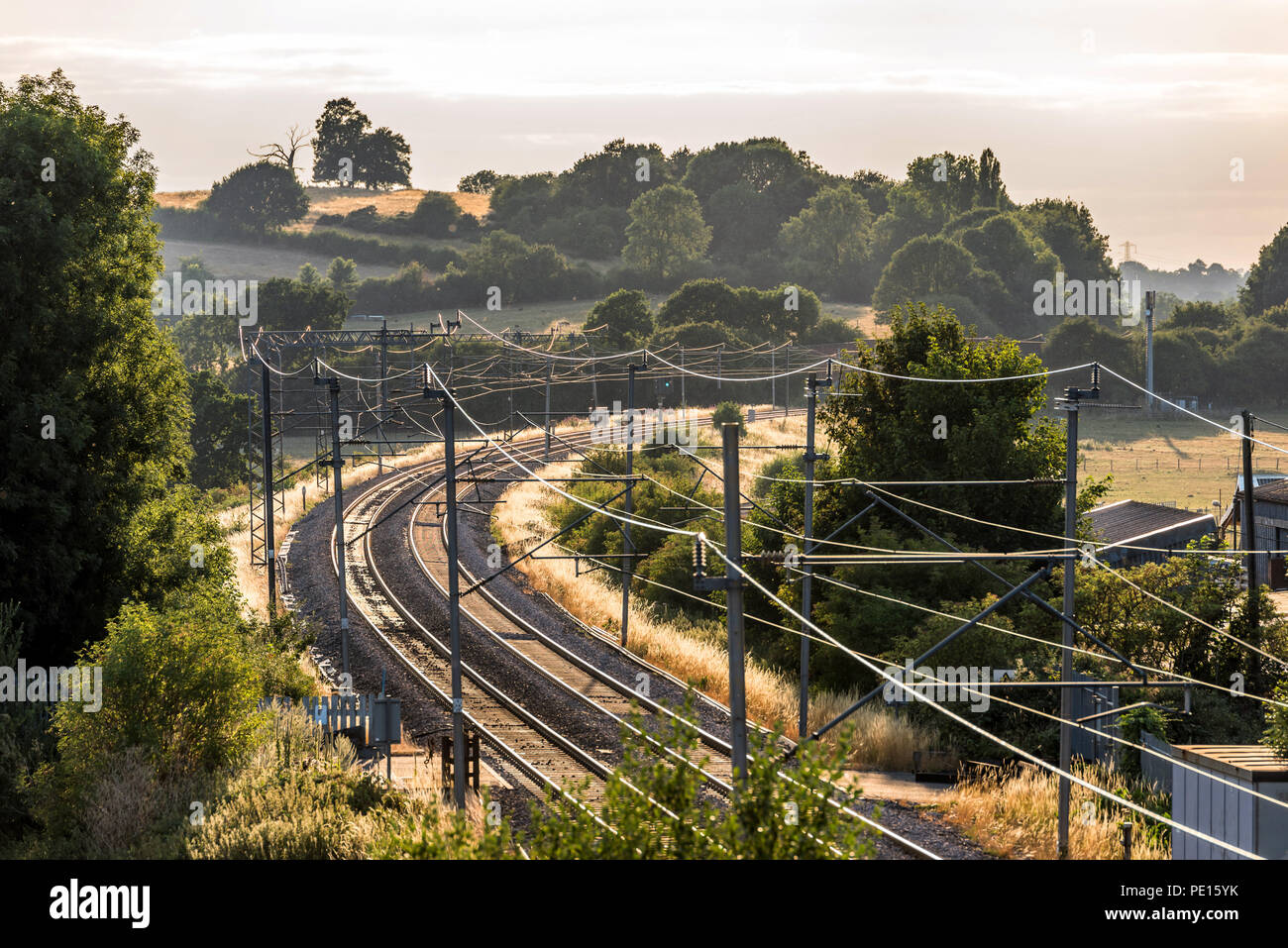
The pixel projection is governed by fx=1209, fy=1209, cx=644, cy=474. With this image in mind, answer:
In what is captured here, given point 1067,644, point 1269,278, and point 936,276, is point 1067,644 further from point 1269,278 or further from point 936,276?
point 1269,278

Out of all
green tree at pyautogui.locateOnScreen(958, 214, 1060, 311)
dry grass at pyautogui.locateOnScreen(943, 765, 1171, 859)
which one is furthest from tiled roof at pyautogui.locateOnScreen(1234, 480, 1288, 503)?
green tree at pyautogui.locateOnScreen(958, 214, 1060, 311)

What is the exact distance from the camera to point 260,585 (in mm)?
37688

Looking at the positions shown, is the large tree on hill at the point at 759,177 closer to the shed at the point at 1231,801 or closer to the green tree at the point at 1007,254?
the green tree at the point at 1007,254

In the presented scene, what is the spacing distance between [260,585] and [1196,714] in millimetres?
26614

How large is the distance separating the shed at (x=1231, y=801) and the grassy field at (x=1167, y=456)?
130 feet

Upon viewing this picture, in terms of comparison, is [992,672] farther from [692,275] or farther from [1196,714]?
[692,275]

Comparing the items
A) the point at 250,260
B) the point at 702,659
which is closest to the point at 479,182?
the point at 250,260

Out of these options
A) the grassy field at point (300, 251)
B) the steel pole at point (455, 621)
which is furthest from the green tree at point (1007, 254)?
the steel pole at point (455, 621)

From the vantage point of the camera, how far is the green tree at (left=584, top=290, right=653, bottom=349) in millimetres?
90938

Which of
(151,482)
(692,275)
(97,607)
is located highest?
(692,275)

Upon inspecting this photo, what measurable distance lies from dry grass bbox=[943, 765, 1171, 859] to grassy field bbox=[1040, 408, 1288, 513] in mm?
36448

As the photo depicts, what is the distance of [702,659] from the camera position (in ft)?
98.9

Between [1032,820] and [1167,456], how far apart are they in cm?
6071
